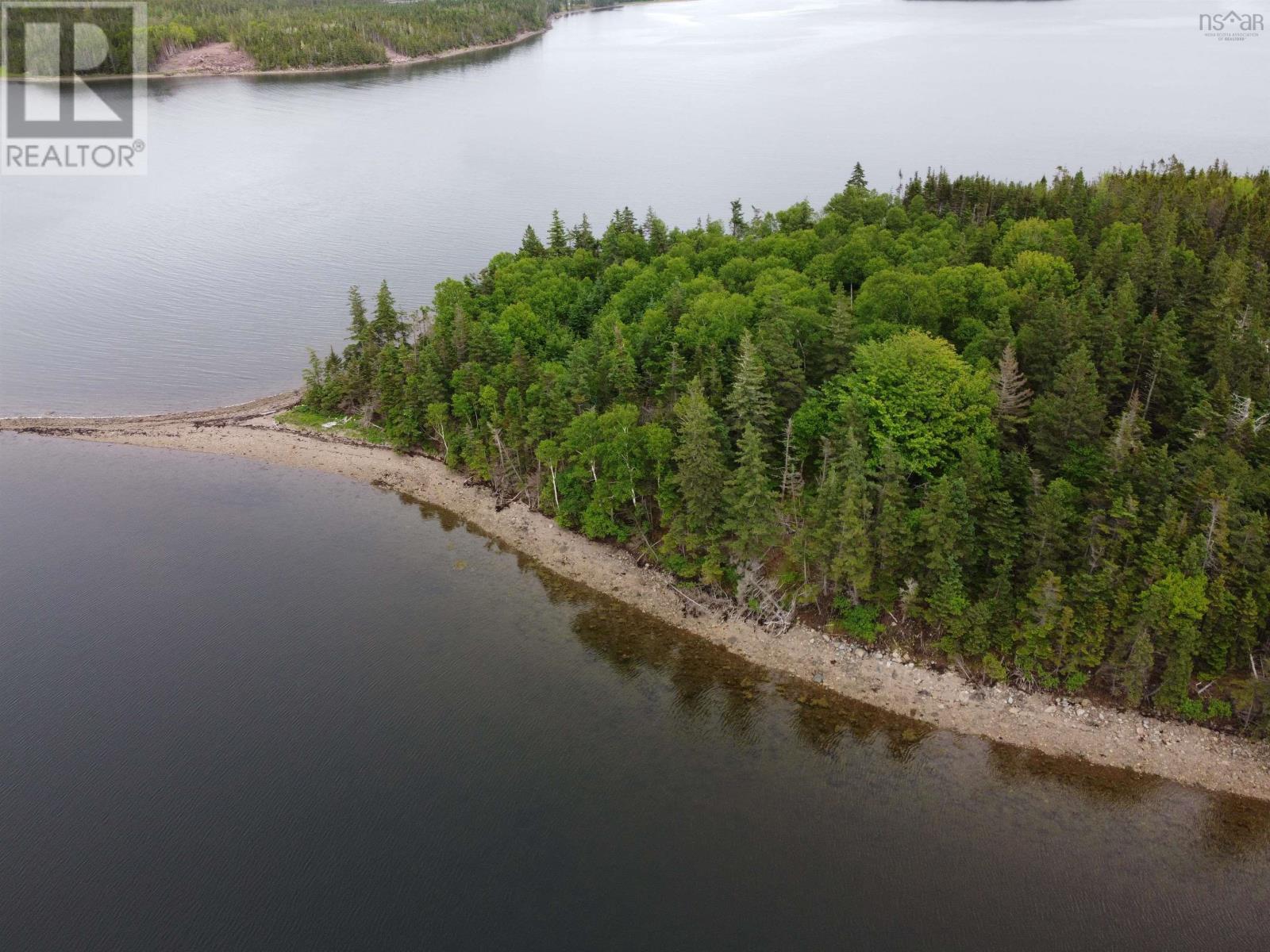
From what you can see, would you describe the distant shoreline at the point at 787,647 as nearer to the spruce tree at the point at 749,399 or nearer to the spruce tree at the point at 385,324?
the spruce tree at the point at 385,324

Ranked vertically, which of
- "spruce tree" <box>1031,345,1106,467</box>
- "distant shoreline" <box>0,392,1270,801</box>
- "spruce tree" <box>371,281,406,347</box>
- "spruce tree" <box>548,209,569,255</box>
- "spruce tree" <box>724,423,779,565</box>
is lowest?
"distant shoreline" <box>0,392,1270,801</box>

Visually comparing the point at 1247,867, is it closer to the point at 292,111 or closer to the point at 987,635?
the point at 987,635

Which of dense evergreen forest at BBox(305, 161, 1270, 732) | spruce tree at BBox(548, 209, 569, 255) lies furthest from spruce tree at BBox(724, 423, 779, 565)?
spruce tree at BBox(548, 209, 569, 255)

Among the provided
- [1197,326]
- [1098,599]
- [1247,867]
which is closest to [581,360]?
[1098,599]

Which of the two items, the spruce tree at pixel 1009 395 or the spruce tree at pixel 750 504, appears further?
the spruce tree at pixel 1009 395

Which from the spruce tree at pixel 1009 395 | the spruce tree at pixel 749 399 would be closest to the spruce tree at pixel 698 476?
the spruce tree at pixel 749 399

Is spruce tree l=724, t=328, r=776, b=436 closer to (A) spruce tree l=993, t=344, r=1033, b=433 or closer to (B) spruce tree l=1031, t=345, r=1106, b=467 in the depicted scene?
(A) spruce tree l=993, t=344, r=1033, b=433

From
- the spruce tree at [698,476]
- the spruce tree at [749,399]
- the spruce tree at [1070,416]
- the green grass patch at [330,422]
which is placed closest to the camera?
the spruce tree at [1070,416]
